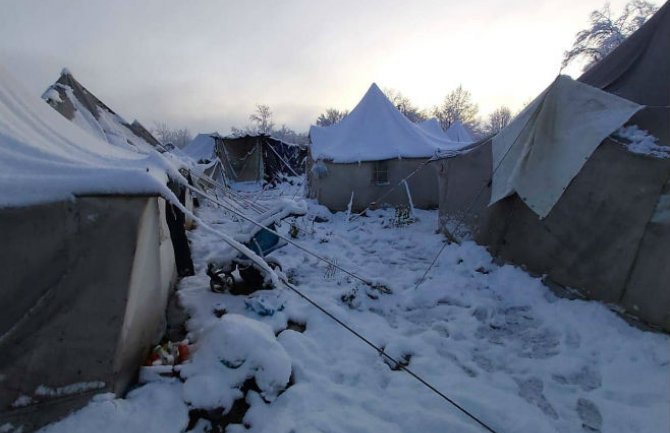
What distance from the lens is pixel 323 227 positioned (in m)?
10.8

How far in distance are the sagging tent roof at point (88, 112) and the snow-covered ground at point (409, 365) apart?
4153 mm

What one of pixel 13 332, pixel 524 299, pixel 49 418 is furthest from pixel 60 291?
pixel 524 299

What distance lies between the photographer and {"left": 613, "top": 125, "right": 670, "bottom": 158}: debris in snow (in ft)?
13.3

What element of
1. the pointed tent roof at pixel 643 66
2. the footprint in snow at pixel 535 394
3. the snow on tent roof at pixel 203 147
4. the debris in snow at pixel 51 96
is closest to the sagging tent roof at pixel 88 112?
the debris in snow at pixel 51 96

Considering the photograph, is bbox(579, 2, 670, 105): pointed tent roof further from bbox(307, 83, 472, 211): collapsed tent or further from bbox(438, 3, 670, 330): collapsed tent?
bbox(307, 83, 472, 211): collapsed tent

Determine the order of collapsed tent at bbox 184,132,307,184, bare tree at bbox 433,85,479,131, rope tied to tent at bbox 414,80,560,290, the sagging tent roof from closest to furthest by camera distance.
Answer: rope tied to tent at bbox 414,80,560,290, the sagging tent roof, collapsed tent at bbox 184,132,307,184, bare tree at bbox 433,85,479,131

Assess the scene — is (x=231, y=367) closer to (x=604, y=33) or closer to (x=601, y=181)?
(x=601, y=181)

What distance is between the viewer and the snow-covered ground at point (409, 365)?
113 inches

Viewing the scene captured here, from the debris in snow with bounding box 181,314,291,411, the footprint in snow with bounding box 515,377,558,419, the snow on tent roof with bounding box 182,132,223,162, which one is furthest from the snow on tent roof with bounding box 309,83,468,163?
the snow on tent roof with bounding box 182,132,223,162

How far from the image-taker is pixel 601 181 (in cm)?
466

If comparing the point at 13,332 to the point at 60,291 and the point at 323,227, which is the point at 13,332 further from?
the point at 323,227

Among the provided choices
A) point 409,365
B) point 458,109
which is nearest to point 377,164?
point 409,365

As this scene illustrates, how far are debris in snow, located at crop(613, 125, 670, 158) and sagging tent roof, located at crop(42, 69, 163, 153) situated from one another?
9.14 meters

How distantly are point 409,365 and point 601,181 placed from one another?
3.81 meters
